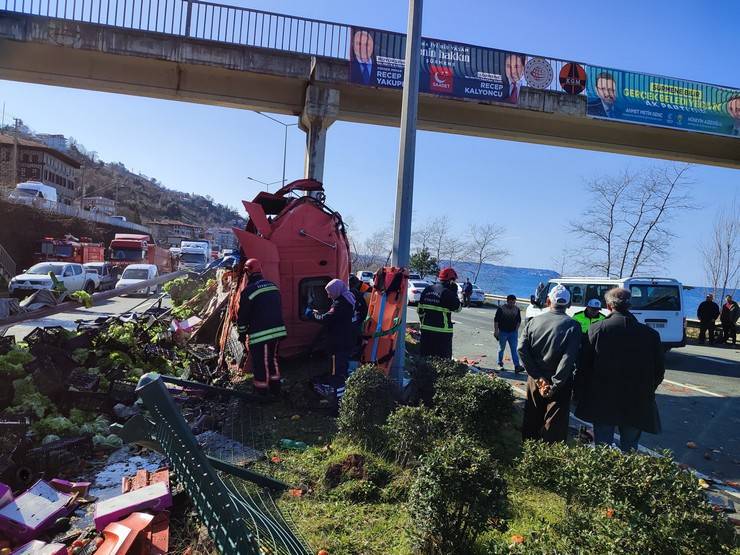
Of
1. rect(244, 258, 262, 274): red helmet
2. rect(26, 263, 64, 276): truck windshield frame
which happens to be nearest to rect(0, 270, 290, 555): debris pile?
rect(244, 258, 262, 274): red helmet

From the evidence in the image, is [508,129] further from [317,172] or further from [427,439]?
[427,439]

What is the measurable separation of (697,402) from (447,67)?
10039mm

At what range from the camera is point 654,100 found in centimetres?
1484

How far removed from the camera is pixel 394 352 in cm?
659

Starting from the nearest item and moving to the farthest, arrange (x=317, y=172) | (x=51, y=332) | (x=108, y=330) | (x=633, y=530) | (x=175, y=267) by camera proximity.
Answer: (x=633, y=530), (x=51, y=332), (x=108, y=330), (x=317, y=172), (x=175, y=267)

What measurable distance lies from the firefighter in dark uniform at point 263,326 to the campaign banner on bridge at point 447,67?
29.6 ft

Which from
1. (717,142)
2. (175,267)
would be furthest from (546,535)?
(175,267)

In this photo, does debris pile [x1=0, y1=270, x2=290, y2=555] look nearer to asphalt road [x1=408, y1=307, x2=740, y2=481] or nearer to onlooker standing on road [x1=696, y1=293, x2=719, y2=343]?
asphalt road [x1=408, y1=307, x2=740, y2=481]

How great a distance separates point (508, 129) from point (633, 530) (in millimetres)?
14693

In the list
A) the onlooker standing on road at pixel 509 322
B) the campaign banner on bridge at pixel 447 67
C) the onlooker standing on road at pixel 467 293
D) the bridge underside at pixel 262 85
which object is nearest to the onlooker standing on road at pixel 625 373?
the onlooker standing on road at pixel 509 322

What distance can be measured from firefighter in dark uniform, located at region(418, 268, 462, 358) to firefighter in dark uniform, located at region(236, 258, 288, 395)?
215 cm

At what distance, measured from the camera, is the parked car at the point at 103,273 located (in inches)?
959

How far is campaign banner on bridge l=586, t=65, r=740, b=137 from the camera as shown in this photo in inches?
578

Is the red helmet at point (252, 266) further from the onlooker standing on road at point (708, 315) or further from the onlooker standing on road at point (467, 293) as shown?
the onlooker standing on road at point (467, 293)
